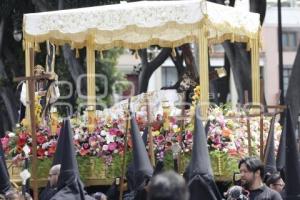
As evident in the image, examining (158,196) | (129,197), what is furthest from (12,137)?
(158,196)

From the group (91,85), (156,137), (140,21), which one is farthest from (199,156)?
(91,85)

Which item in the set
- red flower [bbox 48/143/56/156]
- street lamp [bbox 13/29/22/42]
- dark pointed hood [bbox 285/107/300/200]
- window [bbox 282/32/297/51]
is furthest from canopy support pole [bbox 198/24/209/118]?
window [bbox 282/32/297/51]

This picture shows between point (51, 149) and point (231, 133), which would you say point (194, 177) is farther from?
point (51, 149)

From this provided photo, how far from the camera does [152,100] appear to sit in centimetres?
1538

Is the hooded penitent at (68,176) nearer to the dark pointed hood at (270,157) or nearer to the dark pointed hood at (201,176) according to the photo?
the dark pointed hood at (201,176)

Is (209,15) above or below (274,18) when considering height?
below

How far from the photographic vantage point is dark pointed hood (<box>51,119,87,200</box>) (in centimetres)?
888

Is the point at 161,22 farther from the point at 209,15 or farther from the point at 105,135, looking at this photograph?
the point at 105,135

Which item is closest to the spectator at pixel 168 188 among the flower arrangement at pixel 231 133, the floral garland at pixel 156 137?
the floral garland at pixel 156 137

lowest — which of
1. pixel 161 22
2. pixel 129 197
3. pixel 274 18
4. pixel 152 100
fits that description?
pixel 129 197

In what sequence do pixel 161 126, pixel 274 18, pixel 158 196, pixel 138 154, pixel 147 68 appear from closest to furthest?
pixel 158 196 < pixel 138 154 < pixel 161 126 < pixel 147 68 < pixel 274 18

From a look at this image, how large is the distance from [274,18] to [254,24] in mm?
38532

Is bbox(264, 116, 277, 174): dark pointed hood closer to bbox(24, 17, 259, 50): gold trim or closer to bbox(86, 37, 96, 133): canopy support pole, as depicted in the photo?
bbox(24, 17, 259, 50): gold trim

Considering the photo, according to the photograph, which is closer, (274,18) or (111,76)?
(111,76)
